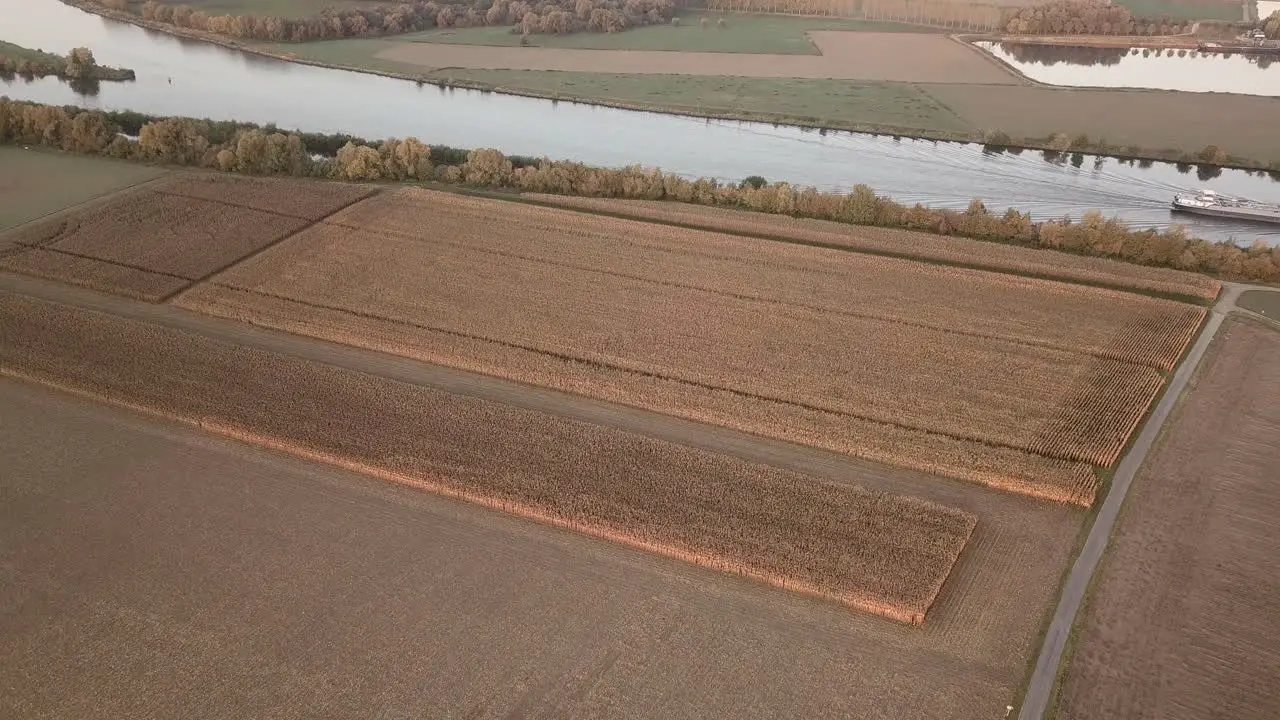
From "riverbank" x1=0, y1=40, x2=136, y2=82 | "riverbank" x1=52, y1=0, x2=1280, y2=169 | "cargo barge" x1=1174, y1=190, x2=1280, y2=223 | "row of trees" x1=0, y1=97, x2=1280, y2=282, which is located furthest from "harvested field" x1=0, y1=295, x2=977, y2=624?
"riverbank" x1=0, y1=40, x2=136, y2=82

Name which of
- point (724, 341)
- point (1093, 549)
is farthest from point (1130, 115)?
point (1093, 549)

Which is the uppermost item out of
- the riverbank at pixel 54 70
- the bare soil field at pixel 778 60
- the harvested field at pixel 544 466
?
the bare soil field at pixel 778 60

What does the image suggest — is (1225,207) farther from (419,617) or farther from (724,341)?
(419,617)

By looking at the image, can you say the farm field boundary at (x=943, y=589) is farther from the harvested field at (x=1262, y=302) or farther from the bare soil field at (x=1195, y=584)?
the harvested field at (x=1262, y=302)

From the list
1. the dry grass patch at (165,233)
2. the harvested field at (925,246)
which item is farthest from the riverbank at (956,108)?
the dry grass patch at (165,233)

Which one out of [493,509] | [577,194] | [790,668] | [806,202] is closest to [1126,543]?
[790,668]

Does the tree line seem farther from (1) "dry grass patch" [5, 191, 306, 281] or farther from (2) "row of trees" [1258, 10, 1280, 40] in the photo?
(2) "row of trees" [1258, 10, 1280, 40]
